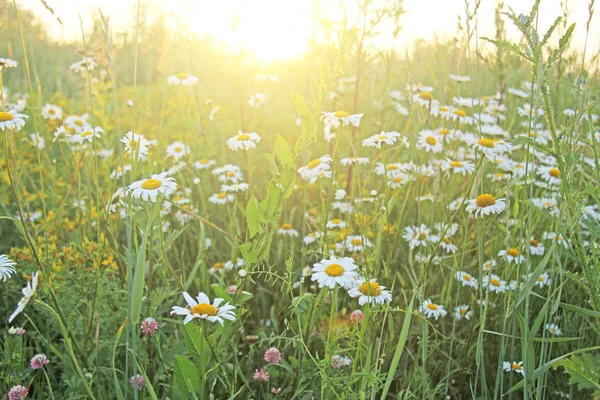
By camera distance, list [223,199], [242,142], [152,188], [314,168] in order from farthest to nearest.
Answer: [223,199] < [242,142] < [314,168] < [152,188]

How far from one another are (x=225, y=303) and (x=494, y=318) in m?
0.99

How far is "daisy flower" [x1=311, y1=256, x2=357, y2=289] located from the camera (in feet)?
4.05

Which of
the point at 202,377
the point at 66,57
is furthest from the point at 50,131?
the point at 66,57

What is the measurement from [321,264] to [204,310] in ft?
1.02

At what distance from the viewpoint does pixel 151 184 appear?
142cm

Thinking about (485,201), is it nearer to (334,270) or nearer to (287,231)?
(334,270)

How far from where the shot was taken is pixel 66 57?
7.57m

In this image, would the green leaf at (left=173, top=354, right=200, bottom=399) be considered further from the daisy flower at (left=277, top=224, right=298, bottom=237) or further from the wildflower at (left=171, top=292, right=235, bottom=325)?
the daisy flower at (left=277, top=224, right=298, bottom=237)

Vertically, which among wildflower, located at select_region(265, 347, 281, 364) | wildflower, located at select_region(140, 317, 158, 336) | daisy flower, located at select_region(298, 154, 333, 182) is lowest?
wildflower, located at select_region(265, 347, 281, 364)

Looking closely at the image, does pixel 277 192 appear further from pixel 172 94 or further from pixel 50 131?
pixel 172 94

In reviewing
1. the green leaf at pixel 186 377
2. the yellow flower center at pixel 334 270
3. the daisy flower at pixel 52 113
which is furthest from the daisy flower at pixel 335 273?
the daisy flower at pixel 52 113

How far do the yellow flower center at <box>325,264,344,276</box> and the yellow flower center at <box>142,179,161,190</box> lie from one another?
1.66ft

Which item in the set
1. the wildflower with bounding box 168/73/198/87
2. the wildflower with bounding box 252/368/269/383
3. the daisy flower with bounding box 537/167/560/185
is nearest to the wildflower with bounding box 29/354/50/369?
the wildflower with bounding box 252/368/269/383

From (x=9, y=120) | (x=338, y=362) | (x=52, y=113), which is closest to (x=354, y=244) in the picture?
(x=338, y=362)
